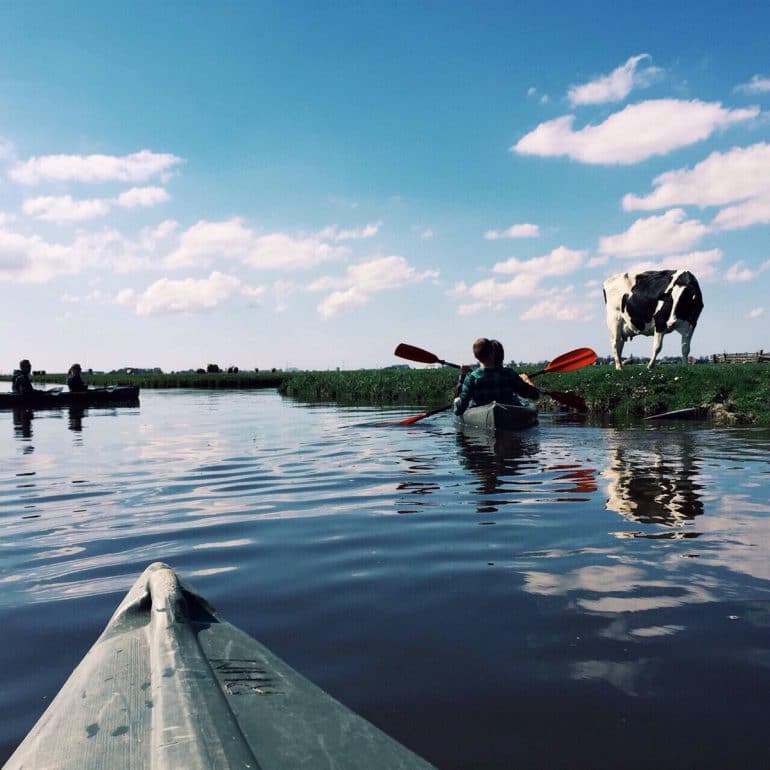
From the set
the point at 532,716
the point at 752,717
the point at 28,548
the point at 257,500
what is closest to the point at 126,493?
the point at 257,500

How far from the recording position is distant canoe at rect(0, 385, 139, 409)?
78.5 feet

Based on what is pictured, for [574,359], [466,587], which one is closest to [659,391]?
[574,359]

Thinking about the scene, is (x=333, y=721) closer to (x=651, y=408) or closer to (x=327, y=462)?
(x=327, y=462)

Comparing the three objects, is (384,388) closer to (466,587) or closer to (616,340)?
(616,340)

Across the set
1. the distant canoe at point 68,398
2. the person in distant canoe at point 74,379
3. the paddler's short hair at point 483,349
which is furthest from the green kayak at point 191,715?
the person in distant canoe at point 74,379

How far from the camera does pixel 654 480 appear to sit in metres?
8.01

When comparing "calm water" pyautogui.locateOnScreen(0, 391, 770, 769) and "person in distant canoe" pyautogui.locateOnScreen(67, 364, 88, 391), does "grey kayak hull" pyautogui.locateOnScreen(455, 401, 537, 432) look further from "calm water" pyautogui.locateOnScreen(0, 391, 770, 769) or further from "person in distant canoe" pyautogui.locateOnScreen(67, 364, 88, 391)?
"person in distant canoe" pyautogui.locateOnScreen(67, 364, 88, 391)

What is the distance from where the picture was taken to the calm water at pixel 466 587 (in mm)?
2541

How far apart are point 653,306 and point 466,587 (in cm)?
2145

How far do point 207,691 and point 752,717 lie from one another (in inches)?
80.6

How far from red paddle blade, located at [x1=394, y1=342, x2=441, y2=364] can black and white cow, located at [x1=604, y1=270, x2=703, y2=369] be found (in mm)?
9856

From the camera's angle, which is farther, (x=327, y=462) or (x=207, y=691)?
(x=327, y=462)

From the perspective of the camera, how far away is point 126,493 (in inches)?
317

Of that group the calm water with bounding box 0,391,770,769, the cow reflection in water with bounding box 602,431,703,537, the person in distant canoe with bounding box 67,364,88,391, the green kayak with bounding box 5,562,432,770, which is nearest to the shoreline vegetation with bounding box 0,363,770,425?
the cow reflection in water with bounding box 602,431,703,537
